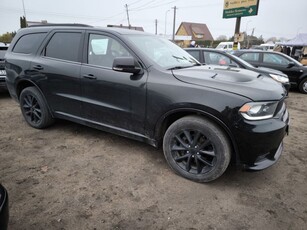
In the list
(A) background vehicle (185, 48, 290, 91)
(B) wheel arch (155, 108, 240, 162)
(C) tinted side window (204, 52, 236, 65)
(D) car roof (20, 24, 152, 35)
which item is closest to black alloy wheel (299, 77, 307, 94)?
(A) background vehicle (185, 48, 290, 91)

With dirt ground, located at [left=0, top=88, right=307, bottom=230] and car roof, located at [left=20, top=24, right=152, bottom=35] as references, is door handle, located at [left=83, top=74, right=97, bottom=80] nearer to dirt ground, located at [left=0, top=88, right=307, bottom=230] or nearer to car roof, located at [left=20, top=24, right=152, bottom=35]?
car roof, located at [left=20, top=24, right=152, bottom=35]

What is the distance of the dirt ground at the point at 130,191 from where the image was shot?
2215 millimetres

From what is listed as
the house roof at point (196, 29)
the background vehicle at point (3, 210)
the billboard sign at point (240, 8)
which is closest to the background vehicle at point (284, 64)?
the billboard sign at point (240, 8)

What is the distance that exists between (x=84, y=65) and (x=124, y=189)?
1.86 meters

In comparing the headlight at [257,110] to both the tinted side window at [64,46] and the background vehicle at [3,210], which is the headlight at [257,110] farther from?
the tinted side window at [64,46]

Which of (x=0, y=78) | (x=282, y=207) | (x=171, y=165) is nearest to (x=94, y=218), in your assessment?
(x=171, y=165)

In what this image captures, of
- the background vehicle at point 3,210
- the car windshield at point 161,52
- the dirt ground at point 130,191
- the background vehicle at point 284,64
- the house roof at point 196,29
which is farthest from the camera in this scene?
the house roof at point 196,29

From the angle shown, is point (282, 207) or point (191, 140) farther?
point (191, 140)

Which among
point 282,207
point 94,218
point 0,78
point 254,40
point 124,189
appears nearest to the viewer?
point 94,218

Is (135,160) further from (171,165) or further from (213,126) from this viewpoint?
(213,126)

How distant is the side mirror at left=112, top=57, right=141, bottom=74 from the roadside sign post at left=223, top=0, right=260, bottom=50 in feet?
39.4

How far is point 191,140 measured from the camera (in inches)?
107

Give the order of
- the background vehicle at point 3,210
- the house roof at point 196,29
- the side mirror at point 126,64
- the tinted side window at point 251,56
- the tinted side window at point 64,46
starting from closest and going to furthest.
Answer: the background vehicle at point 3,210
the side mirror at point 126,64
the tinted side window at point 64,46
the tinted side window at point 251,56
the house roof at point 196,29

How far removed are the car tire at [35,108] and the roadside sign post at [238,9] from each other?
1196 cm
